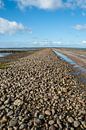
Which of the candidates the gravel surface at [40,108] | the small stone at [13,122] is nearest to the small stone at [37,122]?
the gravel surface at [40,108]

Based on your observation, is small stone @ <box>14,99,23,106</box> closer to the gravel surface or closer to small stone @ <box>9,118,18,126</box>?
the gravel surface

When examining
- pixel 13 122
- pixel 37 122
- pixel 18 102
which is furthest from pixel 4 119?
pixel 18 102

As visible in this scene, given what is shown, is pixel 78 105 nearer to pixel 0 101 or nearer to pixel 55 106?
pixel 55 106

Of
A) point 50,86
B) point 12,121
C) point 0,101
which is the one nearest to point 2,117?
point 12,121

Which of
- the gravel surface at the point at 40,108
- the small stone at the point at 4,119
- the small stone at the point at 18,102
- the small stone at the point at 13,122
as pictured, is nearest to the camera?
the small stone at the point at 13,122

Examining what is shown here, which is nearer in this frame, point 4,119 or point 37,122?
point 37,122

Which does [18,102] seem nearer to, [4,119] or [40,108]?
[40,108]

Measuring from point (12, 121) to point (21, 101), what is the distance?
2.35 meters

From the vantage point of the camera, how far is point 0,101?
11016 mm

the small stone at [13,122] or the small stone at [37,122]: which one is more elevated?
the small stone at [13,122]

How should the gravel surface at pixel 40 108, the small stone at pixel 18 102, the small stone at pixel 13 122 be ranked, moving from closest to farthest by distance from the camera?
the small stone at pixel 13 122 < the gravel surface at pixel 40 108 < the small stone at pixel 18 102

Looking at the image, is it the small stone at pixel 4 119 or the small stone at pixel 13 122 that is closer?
the small stone at pixel 13 122

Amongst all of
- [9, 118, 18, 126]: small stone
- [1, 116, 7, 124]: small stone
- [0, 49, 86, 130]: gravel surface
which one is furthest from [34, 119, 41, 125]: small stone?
[1, 116, 7, 124]: small stone

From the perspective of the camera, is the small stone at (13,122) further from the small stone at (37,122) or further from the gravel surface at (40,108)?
the small stone at (37,122)
